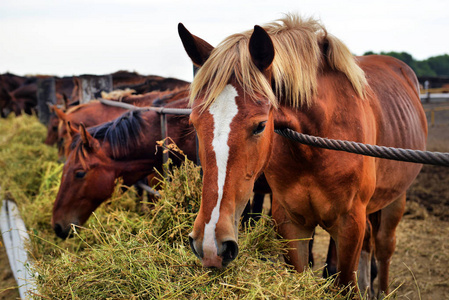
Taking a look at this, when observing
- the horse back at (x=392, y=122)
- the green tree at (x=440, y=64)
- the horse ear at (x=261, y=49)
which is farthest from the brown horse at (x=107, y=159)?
the green tree at (x=440, y=64)

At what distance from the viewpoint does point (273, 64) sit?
65.7 inches

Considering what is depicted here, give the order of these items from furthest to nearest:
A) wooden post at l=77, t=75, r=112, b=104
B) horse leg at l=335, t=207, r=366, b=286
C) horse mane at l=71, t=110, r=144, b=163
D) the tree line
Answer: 1. the tree line
2. wooden post at l=77, t=75, r=112, b=104
3. horse mane at l=71, t=110, r=144, b=163
4. horse leg at l=335, t=207, r=366, b=286

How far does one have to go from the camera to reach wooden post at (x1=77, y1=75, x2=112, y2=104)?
6.23m

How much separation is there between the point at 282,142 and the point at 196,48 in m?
0.68

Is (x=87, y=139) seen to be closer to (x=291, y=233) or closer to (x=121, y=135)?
(x=121, y=135)

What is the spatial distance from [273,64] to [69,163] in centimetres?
230

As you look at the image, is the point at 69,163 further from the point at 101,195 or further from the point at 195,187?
the point at 195,187

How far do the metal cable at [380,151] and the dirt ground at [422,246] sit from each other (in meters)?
1.54

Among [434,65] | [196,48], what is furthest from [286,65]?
[434,65]

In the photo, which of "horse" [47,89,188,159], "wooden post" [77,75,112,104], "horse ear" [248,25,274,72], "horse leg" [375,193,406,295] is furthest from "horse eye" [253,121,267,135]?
"wooden post" [77,75,112,104]

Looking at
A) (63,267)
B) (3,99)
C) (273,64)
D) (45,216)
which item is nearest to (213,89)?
(273,64)

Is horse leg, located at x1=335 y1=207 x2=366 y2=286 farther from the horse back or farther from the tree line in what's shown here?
the tree line

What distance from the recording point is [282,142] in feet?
6.63

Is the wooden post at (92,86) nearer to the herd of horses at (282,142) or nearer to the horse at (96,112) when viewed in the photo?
the horse at (96,112)
